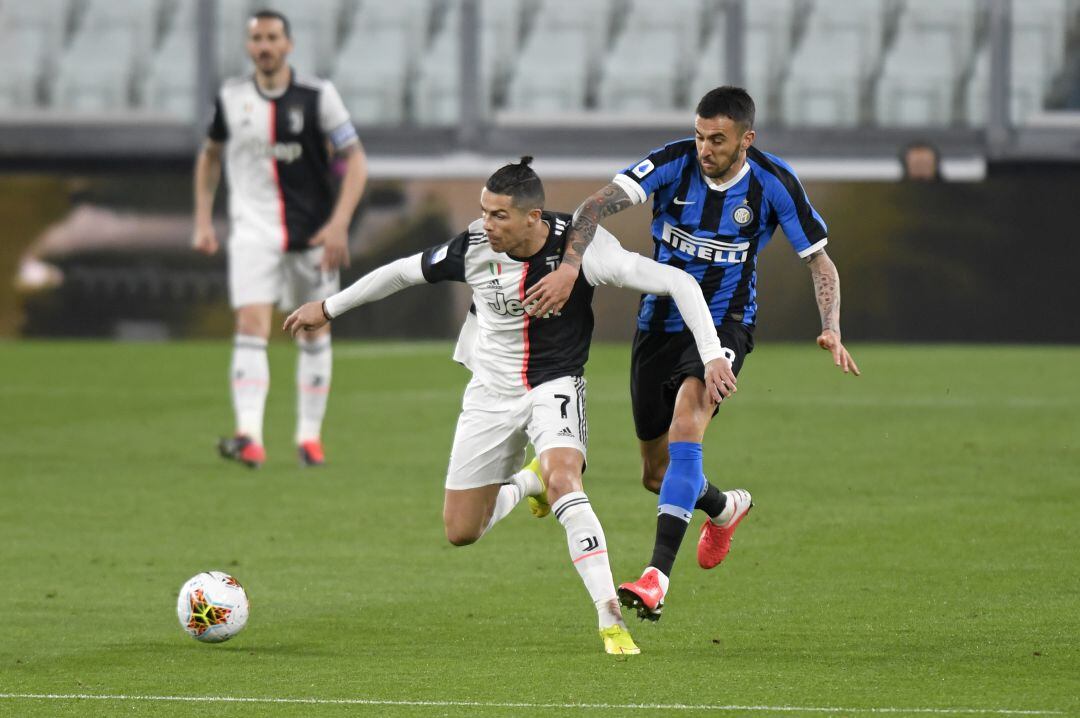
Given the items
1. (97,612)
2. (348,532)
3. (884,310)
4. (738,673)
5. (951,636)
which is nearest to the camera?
(738,673)

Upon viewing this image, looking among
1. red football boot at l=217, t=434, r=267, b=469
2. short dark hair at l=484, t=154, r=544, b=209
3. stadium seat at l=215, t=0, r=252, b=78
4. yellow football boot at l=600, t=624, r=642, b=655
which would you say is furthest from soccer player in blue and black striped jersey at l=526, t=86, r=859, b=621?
stadium seat at l=215, t=0, r=252, b=78

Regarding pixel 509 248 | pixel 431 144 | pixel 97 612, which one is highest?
pixel 509 248

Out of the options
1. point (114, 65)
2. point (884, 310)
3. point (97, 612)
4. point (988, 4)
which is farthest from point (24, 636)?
point (114, 65)

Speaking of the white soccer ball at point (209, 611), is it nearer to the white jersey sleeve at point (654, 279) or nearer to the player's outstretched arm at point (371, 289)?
the player's outstretched arm at point (371, 289)

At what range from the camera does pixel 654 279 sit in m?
5.96

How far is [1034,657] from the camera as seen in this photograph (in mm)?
5352

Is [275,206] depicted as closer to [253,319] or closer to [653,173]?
[253,319]

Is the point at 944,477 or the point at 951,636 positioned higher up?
the point at 951,636

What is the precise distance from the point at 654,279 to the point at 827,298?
84 centimetres

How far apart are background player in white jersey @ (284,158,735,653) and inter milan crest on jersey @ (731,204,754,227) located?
0.58 metres

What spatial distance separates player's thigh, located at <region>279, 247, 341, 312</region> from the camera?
10.5m

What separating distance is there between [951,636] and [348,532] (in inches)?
125

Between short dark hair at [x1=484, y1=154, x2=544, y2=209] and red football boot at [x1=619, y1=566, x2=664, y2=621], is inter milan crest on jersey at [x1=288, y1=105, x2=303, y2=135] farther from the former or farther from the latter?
red football boot at [x1=619, y1=566, x2=664, y2=621]

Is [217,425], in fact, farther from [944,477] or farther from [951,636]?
[951,636]
